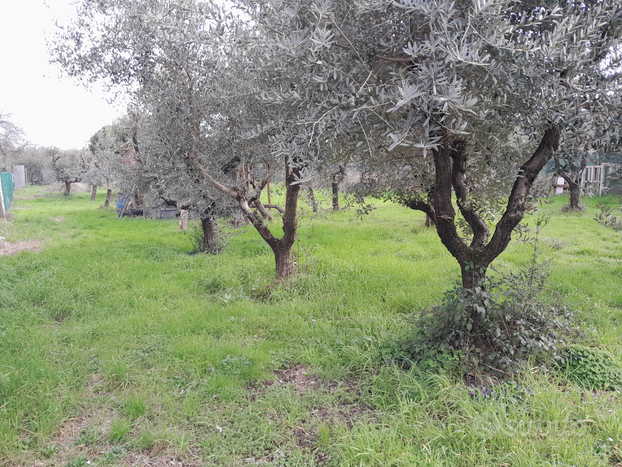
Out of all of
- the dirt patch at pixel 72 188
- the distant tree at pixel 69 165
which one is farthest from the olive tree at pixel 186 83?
the dirt patch at pixel 72 188

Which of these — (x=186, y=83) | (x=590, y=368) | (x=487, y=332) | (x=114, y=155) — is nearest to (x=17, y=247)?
(x=114, y=155)

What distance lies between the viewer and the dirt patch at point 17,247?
1122 cm

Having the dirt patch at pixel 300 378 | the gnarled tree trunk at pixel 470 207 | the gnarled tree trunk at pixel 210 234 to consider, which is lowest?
the dirt patch at pixel 300 378

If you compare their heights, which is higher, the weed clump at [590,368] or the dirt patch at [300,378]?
the weed clump at [590,368]

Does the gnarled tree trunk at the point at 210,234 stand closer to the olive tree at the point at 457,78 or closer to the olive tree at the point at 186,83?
the olive tree at the point at 186,83

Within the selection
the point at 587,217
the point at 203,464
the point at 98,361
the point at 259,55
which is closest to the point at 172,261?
the point at 98,361

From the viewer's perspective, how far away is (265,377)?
4801mm

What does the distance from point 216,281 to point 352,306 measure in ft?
9.76

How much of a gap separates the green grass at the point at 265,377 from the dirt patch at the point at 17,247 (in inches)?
73.9

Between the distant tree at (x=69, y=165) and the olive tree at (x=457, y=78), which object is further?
the distant tree at (x=69, y=165)

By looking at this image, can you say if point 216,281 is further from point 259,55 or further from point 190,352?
point 259,55

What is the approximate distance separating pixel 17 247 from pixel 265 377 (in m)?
10.7

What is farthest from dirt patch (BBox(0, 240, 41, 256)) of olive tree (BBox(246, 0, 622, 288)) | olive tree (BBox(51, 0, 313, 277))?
olive tree (BBox(246, 0, 622, 288))

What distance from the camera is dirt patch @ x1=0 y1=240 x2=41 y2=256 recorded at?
11.2 meters
